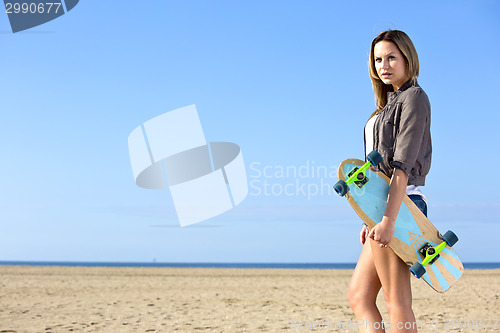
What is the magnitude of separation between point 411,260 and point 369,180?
1.39 feet

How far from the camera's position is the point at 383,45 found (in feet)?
7.96

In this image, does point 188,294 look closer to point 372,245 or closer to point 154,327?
point 154,327

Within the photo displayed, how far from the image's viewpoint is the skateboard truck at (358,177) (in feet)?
7.26

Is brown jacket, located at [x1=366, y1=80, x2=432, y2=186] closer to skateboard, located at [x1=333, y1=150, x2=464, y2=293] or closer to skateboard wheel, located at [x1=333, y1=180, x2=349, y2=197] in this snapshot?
skateboard, located at [x1=333, y1=150, x2=464, y2=293]

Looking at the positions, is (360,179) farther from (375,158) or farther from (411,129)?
(411,129)

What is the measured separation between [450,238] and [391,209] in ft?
1.22

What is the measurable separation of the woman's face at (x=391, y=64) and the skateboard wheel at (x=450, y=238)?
79 cm

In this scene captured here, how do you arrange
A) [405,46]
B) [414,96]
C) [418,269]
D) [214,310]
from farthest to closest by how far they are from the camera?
[214,310] → [405,46] → [414,96] → [418,269]

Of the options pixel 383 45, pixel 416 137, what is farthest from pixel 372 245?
pixel 383 45

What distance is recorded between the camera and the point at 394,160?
7.27 ft

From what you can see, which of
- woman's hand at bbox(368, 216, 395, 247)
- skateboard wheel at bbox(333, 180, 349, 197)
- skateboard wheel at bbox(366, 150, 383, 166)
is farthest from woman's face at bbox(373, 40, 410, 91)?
woman's hand at bbox(368, 216, 395, 247)

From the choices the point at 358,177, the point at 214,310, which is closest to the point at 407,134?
the point at 358,177

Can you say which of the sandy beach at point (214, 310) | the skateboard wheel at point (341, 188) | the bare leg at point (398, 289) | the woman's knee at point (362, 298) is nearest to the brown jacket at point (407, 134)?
the skateboard wheel at point (341, 188)

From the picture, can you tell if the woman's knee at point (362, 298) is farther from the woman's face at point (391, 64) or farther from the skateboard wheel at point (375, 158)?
the woman's face at point (391, 64)
